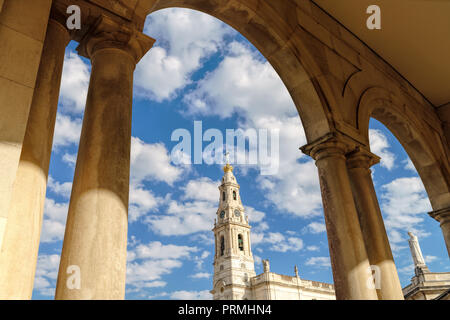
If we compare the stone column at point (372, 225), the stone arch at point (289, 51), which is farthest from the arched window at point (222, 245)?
the stone arch at point (289, 51)

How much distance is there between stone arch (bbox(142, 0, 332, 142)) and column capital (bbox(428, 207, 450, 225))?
5.62 metres

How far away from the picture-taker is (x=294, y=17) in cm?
837

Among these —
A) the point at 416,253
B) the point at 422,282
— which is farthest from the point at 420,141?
the point at 416,253

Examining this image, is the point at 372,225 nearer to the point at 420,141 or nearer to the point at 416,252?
the point at 420,141

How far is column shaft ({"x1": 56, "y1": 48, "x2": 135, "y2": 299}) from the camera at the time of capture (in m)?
3.48

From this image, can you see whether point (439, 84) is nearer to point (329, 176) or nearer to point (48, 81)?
point (329, 176)

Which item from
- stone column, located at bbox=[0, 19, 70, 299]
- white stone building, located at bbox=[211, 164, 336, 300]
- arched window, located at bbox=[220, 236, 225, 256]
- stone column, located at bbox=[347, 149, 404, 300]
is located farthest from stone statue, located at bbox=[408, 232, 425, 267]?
arched window, located at bbox=[220, 236, 225, 256]

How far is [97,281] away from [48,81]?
2.18 metres

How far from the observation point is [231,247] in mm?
79500

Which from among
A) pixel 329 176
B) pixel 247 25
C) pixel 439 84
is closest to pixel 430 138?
pixel 439 84

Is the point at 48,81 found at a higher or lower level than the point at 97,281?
higher

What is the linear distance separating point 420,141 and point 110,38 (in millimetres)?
9609

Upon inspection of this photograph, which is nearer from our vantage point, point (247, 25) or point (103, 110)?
point (103, 110)

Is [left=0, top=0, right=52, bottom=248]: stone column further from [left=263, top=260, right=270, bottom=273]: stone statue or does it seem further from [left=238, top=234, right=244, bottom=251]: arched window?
[left=238, top=234, right=244, bottom=251]: arched window
